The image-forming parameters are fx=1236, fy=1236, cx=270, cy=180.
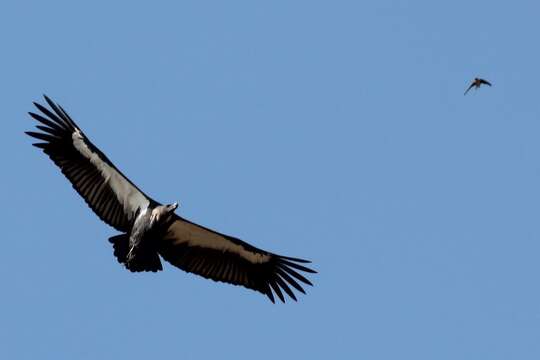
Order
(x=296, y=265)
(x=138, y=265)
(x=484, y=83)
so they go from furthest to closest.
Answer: (x=484, y=83) < (x=296, y=265) < (x=138, y=265)

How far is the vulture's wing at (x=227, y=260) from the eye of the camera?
29.6 meters

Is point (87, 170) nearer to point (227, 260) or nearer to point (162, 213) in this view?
point (162, 213)

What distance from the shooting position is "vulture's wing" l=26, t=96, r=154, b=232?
96.1 ft

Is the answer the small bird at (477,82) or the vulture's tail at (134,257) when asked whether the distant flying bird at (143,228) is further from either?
the small bird at (477,82)

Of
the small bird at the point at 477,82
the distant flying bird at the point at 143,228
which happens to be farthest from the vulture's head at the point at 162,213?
the small bird at the point at 477,82

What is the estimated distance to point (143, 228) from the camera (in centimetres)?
2878

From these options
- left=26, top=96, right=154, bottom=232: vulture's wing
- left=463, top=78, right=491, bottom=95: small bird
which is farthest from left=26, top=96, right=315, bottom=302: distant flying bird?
left=463, top=78, right=491, bottom=95: small bird

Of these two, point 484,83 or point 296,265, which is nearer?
point 296,265

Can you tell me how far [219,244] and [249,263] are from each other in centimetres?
97

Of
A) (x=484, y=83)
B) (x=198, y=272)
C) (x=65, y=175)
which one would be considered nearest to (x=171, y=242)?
(x=198, y=272)

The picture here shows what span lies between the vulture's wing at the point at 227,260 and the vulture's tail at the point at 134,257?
760 millimetres

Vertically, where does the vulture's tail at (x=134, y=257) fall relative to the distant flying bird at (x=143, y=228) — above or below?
below

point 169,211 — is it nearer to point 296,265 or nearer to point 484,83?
point 296,265

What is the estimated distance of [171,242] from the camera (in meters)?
29.7
